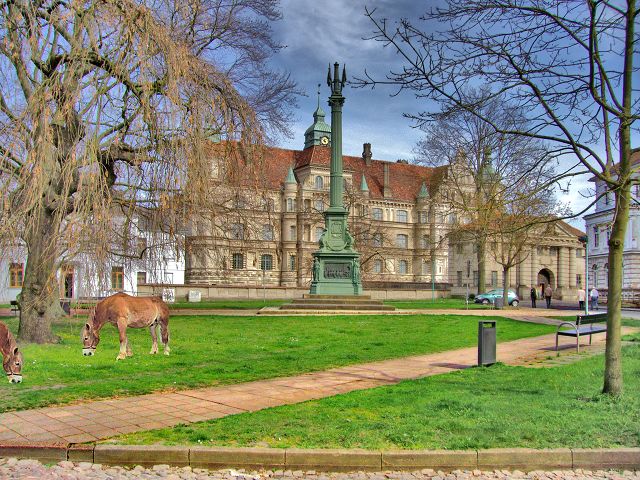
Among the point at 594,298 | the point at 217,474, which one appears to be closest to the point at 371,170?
the point at 594,298

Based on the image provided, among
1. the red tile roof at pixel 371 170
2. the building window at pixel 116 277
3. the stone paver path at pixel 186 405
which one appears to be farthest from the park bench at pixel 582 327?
the red tile roof at pixel 371 170

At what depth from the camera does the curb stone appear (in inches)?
234

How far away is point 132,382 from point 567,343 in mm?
12592

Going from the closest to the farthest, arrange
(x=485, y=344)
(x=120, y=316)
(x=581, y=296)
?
(x=120, y=316) → (x=485, y=344) → (x=581, y=296)

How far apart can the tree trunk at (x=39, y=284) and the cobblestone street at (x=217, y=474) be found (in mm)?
5778

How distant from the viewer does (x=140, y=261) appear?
1495 centimetres

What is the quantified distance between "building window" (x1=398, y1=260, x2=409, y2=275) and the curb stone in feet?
256

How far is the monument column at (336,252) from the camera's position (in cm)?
3127

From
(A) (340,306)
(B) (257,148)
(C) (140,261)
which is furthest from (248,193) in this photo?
(A) (340,306)

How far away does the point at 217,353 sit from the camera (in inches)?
525

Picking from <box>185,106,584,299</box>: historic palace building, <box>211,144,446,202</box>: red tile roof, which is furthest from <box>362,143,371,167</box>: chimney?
<box>211,144,446,202</box>: red tile roof

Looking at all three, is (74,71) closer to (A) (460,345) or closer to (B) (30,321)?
(B) (30,321)

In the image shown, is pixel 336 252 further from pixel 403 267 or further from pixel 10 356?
pixel 403 267

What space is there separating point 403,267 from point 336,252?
178 feet
